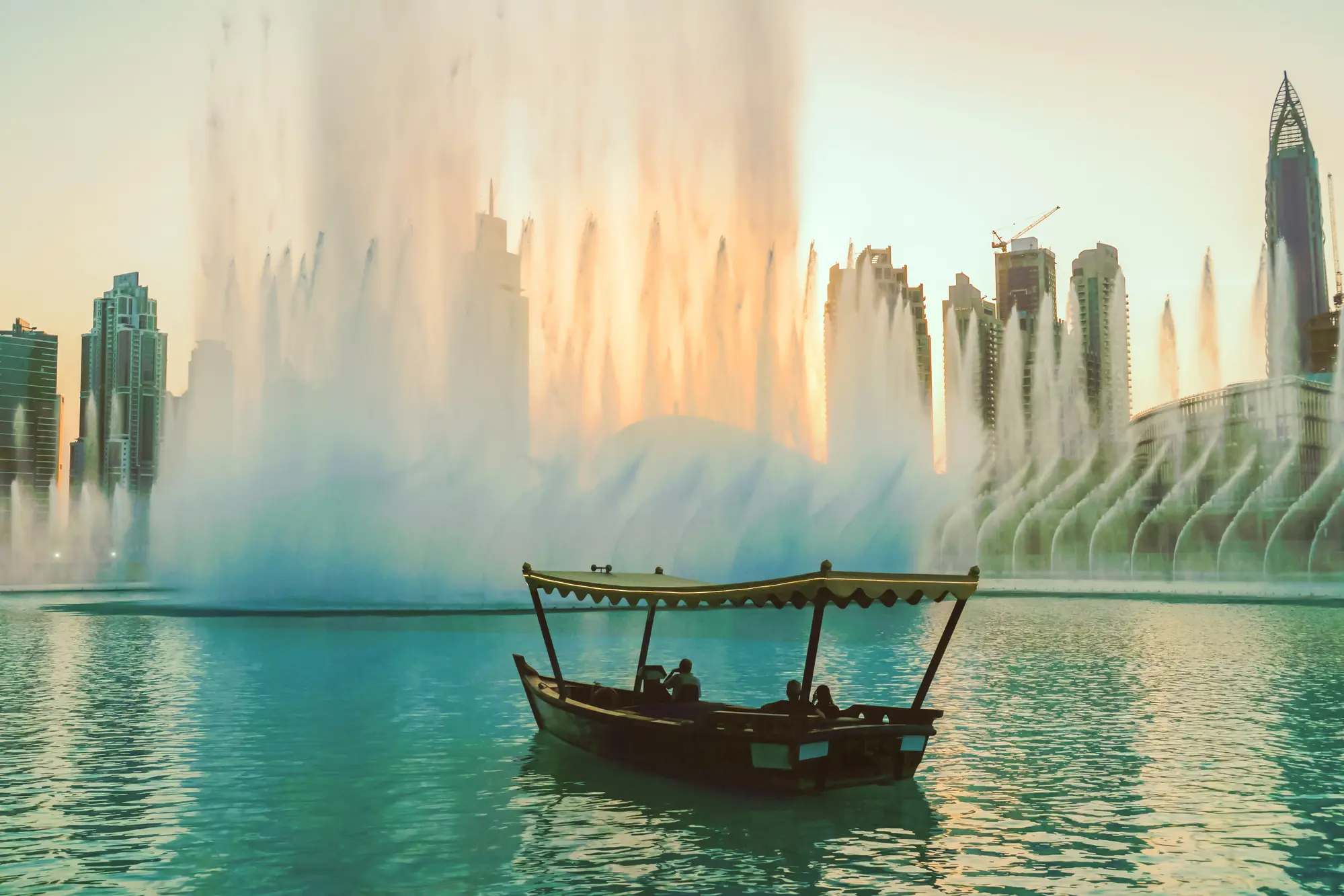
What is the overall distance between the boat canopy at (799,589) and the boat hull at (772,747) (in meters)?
2.36

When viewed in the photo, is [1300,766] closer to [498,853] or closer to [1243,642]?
[498,853]

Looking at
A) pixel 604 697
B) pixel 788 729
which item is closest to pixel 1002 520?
pixel 604 697

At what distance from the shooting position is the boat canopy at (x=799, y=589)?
69.4 feet

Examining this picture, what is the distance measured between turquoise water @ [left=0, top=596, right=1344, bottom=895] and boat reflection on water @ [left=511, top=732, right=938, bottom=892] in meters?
0.08

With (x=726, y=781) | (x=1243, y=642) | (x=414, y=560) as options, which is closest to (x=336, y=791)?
(x=726, y=781)

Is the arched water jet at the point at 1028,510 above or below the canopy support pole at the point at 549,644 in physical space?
above

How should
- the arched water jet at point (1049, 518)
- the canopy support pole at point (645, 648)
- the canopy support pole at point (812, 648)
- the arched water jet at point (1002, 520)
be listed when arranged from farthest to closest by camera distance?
the arched water jet at point (1002, 520) → the arched water jet at point (1049, 518) → the canopy support pole at point (645, 648) → the canopy support pole at point (812, 648)

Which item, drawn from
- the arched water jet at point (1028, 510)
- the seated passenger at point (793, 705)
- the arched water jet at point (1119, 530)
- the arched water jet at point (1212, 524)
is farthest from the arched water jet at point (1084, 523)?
the seated passenger at point (793, 705)

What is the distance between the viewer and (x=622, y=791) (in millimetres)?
23219

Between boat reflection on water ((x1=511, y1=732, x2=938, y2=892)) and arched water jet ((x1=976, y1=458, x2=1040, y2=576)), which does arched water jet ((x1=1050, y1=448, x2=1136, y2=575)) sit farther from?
boat reflection on water ((x1=511, y1=732, x2=938, y2=892))

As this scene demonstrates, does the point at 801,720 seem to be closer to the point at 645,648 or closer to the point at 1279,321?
the point at 645,648

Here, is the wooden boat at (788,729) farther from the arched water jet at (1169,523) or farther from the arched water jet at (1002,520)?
the arched water jet at (1002,520)

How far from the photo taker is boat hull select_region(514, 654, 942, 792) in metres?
21.6

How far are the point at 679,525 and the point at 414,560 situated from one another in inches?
817
